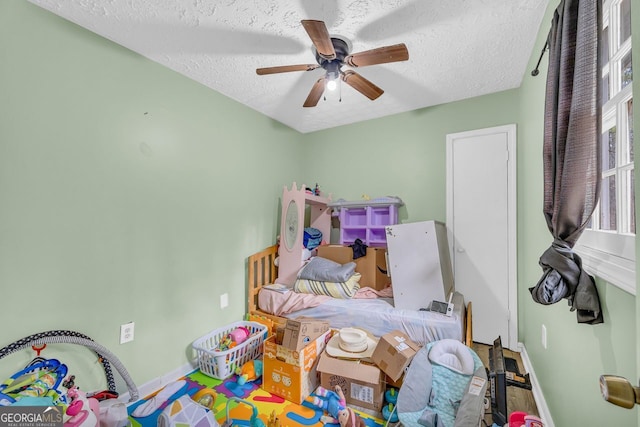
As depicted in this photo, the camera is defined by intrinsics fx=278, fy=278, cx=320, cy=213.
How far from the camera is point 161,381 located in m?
2.09

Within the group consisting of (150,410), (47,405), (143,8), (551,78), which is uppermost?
(143,8)

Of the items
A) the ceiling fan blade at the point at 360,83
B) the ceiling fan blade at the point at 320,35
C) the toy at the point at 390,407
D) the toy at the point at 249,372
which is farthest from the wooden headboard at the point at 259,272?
the ceiling fan blade at the point at 320,35

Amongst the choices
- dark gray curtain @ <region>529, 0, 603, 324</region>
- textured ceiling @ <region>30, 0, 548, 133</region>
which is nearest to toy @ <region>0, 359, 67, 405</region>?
textured ceiling @ <region>30, 0, 548, 133</region>

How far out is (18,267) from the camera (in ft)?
4.91

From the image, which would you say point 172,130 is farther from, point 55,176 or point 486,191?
point 486,191

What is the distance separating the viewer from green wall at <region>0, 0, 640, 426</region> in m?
1.46

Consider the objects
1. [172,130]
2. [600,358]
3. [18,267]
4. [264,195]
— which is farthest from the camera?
[264,195]

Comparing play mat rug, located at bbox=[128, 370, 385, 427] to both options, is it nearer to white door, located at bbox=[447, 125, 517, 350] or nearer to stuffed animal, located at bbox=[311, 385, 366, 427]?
stuffed animal, located at bbox=[311, 385, 366, 427]

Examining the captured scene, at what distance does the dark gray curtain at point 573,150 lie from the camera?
37.3 inches

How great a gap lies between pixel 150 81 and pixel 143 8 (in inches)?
22.6

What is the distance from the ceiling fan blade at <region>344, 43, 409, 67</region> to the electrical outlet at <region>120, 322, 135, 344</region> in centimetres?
230

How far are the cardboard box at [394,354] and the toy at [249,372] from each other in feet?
3.05

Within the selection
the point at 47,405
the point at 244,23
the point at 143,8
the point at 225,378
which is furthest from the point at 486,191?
the point at 47,405

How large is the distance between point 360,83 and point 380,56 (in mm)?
368
